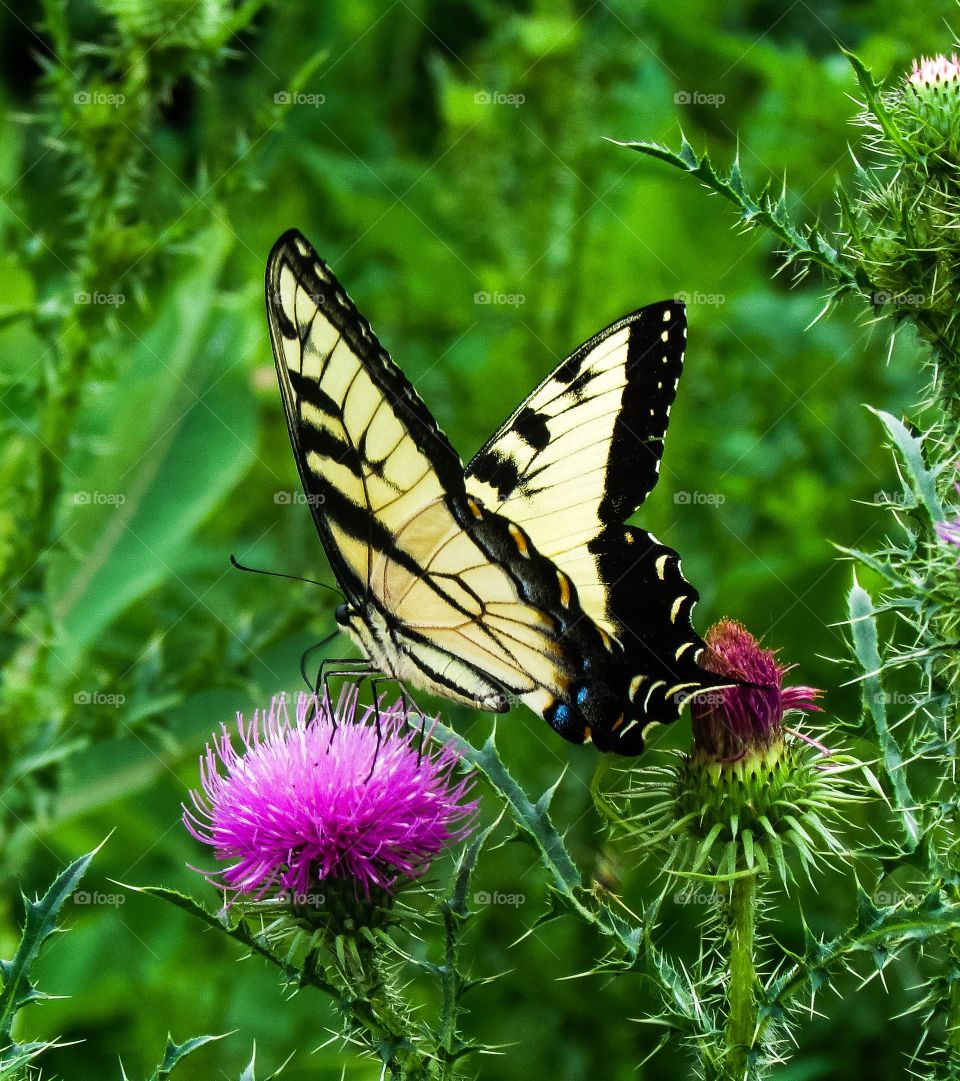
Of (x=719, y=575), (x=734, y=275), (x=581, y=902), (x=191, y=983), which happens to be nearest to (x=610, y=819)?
(x=581, y=902)

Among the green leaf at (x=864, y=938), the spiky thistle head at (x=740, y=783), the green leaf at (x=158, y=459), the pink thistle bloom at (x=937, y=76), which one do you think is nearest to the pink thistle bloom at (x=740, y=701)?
Result: the spiky thistle head at (x=740, y=783)

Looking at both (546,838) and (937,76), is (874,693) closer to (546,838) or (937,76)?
(546,838)

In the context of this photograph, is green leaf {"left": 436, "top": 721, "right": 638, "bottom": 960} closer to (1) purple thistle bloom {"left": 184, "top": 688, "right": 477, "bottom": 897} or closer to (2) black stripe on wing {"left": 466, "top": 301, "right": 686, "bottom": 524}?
(1) purple thistle bloom {"left": 184, "top": 688, "right": 477, "bottom": 897}

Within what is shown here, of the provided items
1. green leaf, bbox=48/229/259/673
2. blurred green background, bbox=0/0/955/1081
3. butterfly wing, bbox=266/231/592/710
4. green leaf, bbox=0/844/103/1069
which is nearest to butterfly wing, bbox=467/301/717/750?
butterfly wing, bbox=266/231/592/710

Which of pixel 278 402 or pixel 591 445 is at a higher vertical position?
pixel 278 402

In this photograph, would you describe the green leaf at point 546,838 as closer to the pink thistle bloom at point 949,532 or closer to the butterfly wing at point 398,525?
the butterfly wing at point 398,525

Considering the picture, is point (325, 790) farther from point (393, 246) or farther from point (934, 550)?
point (393, 246)

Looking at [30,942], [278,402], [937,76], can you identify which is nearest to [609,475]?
[937,76]
